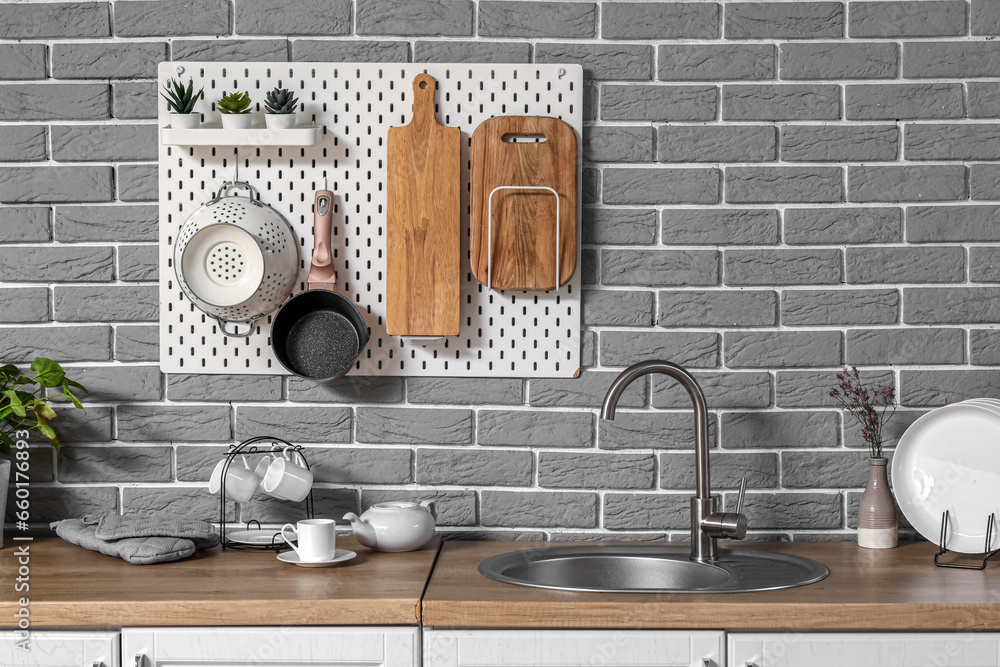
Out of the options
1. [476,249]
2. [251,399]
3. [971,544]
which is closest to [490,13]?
[476,249]

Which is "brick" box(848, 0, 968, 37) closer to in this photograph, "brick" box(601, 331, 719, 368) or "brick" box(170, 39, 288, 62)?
"brick" box(601, 331, 719, 368)

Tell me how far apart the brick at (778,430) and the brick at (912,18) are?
31.4 inches

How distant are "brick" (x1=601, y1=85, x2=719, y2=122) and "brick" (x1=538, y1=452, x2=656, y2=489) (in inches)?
27.5

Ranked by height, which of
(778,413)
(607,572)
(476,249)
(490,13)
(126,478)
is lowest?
(607,572)

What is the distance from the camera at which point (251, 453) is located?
177 centimetres

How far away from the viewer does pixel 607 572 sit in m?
1.67

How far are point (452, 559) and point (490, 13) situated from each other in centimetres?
109

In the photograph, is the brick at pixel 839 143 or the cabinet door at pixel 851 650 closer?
the cabinet door at pixel 851 650

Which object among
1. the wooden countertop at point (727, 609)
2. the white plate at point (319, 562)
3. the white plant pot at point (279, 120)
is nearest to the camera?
the wooden countertop at point (727, 609)

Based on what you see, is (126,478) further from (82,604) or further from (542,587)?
(542,587)

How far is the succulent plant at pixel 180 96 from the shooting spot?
5.67 feet

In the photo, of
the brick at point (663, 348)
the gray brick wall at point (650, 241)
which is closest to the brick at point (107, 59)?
the gray brick wall at point (650, 241)

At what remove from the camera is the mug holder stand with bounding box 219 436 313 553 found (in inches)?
64.2

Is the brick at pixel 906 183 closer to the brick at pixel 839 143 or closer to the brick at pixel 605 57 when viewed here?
the brick at pixel 839 143
